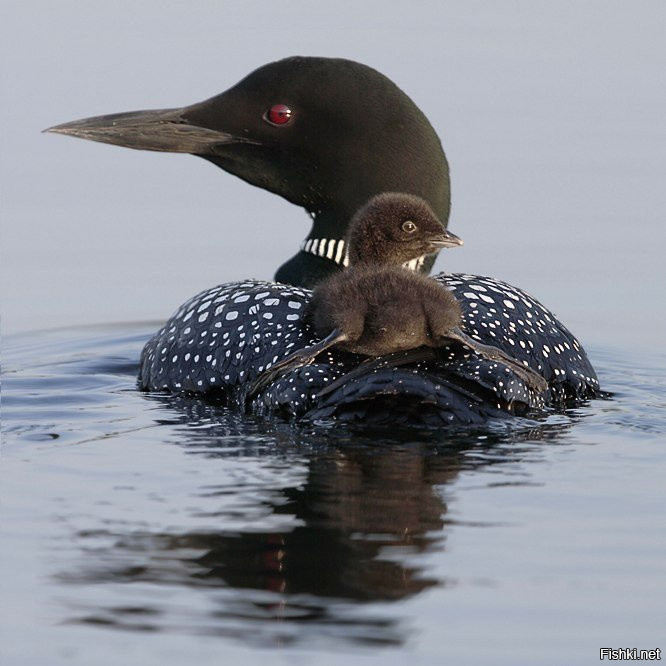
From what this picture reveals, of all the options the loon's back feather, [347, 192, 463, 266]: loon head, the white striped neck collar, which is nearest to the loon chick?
the loon's back feather

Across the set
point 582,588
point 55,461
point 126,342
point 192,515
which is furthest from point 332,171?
point 582,588

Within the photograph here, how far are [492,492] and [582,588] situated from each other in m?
0.71

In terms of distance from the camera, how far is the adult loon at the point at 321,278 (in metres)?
5.01

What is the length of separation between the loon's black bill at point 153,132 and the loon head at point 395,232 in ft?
3.41

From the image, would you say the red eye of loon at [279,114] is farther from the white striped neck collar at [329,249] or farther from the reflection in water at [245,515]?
the reflection in water at [245,515]

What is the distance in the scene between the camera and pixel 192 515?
4.29 m

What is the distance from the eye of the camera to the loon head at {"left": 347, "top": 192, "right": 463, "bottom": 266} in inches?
226

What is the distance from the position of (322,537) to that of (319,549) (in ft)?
0.29

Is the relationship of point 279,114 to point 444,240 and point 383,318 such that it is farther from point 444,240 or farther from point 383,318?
point 383,318

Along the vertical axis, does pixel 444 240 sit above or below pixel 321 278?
above

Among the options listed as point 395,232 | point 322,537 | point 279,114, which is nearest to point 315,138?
point 279,114

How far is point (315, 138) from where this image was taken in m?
6.45

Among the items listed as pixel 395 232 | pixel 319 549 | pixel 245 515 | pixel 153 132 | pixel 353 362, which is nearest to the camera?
pixel 319 549

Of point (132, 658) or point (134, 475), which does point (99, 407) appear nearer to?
point (134, 475)
